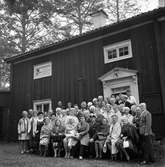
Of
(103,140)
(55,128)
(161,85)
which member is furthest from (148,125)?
(55,128)

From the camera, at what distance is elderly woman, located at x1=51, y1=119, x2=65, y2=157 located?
25.7ft

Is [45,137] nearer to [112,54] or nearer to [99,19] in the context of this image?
[112,54]

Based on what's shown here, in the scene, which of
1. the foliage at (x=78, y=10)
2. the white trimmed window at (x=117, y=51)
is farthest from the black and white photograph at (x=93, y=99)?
the foliage at (x=78, y=10)

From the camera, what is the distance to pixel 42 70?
13148mm

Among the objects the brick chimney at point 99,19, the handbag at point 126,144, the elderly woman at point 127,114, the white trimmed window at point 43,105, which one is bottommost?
the handbag at point 126,144

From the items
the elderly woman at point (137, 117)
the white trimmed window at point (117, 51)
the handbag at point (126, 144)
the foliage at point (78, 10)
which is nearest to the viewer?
the handbag at point (126, 144)

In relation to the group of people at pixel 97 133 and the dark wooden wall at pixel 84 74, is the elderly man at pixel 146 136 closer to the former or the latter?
the group of people at pixel 97 133

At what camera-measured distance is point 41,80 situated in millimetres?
12977

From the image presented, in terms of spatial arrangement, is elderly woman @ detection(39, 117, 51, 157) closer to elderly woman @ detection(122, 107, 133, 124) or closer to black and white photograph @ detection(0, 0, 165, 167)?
black and white photograph @ detection(0, 0, 165, 167)

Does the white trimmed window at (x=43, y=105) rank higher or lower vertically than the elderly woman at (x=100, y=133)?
higher

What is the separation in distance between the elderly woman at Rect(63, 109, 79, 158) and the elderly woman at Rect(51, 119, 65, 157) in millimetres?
259

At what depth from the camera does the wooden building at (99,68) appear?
8875 millimetres

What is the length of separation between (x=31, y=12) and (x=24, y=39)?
2.33m

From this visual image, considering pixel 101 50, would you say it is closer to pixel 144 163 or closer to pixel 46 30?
pixel 144 163
